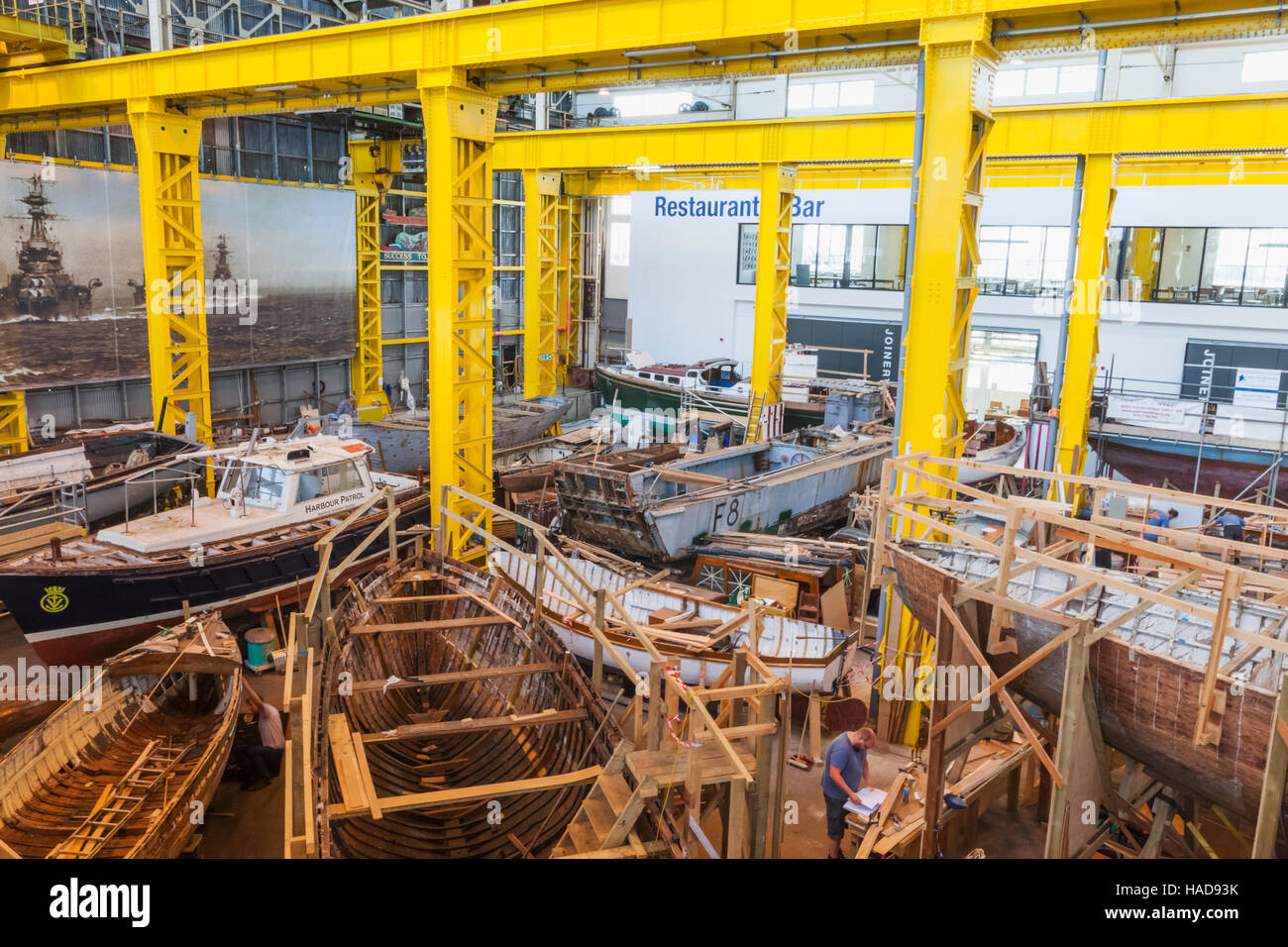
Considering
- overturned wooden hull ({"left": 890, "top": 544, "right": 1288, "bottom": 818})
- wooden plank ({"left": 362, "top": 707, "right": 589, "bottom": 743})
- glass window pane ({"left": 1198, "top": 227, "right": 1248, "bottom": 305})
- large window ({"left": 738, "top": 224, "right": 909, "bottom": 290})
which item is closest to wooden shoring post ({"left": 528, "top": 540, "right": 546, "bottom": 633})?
wooden plank ({"left": 362, "top": 707, "right": 589, "bottom": 743})

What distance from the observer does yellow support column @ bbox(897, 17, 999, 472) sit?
9.07m

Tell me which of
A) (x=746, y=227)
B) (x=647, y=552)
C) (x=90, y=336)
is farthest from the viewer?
(x=746, y=227)

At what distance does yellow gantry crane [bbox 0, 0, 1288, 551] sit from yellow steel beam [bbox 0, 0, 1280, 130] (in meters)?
0.03

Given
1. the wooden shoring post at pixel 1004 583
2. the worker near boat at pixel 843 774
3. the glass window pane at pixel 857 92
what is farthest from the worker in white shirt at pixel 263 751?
the glass window pane at pixel 857 92

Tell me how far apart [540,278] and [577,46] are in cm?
1295

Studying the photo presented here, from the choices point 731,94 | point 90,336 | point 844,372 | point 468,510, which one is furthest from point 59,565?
point 731,94

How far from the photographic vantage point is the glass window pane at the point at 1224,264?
2661cm

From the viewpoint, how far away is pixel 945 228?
941 centimetres

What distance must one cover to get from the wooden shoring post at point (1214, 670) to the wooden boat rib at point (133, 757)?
7946mm

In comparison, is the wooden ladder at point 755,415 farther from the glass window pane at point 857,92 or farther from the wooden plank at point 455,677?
the glass window pane at point 857,92

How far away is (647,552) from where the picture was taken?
584 inches

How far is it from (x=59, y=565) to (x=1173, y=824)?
1220 centimetres
